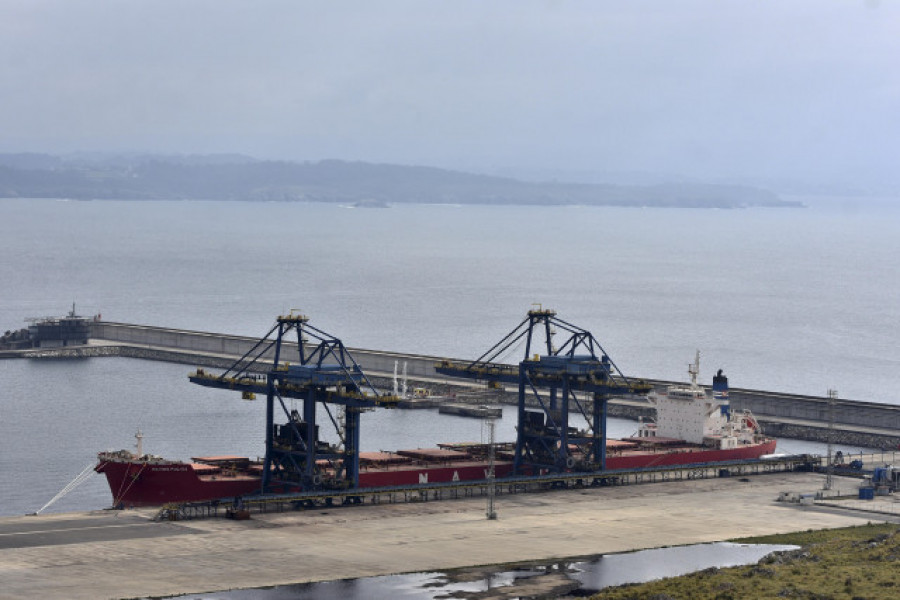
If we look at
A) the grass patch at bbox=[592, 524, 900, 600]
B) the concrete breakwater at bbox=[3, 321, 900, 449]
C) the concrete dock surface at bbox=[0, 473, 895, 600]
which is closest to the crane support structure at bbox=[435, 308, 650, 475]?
the concrete dock surface at bbox=[0, 473, 895, 600]

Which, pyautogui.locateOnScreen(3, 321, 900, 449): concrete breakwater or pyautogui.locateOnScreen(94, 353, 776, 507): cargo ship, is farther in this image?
pyautogui.locateOnScreen(3, 321, 900, 449): concrete breakwater

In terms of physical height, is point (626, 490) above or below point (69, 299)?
below

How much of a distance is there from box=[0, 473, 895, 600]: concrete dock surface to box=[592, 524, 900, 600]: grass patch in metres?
6.43

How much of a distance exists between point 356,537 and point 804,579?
16.8 metres

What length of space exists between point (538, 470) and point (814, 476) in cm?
1461

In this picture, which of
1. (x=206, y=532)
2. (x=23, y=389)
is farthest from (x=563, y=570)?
(x=23, y=389)

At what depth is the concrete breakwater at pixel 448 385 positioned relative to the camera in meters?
95.3

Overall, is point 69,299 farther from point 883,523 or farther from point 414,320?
point 883,523

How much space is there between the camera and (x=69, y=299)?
606 feet

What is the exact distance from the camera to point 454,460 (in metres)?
72.7

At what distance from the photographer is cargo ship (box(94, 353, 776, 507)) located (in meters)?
63.5

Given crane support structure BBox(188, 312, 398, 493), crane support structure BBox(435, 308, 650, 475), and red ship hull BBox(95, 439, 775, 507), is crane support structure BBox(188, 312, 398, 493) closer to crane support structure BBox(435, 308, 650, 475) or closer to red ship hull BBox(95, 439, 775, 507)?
red ship hull BBox(95, 439, 775, 507)

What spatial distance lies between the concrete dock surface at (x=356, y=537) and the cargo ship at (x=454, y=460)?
2056 millimetres

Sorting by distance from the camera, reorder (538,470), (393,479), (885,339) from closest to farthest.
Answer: (393,479)
(538,470)
(885,339)
